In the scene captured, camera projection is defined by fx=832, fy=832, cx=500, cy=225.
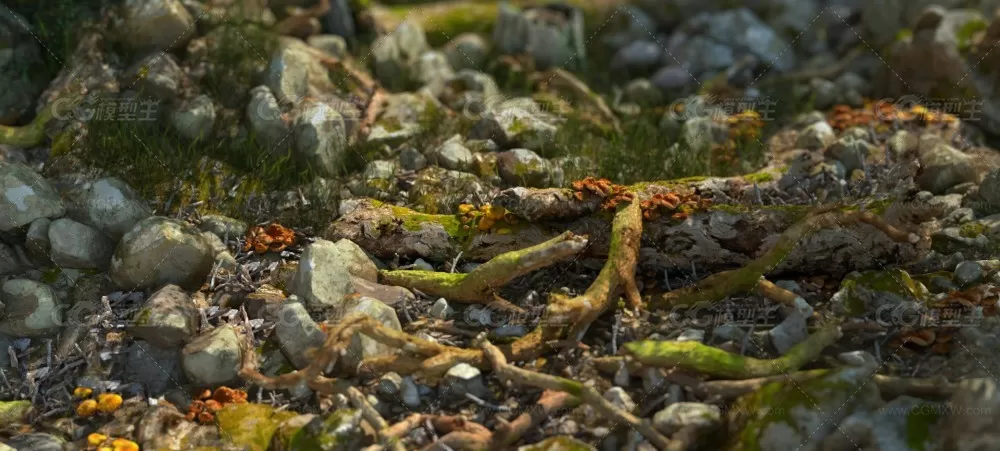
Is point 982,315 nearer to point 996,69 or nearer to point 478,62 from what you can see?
point 996,69

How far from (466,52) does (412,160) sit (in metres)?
2.97

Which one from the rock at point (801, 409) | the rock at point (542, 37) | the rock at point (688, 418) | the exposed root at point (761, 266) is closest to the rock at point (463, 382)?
the rock at point (688, 418)

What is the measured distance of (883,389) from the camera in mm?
4535

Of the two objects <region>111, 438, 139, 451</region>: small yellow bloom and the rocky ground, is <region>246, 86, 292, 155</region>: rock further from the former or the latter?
<region>111, 438, 139, 451</region>: small yellow bloom

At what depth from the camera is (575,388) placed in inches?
182

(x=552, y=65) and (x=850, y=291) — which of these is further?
(x=552, y=65)

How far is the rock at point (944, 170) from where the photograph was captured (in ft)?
22.2

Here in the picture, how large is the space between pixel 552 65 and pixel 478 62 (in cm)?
85

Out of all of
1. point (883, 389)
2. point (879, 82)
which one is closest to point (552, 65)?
point (879, 82)

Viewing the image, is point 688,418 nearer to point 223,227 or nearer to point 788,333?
point 788,333

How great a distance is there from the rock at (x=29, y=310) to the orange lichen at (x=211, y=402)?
1.31m

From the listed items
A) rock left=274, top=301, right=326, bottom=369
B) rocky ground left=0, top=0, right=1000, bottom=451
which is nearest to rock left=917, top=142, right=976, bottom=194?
rocky ground left=0, top=0, right=1000, bottom=451

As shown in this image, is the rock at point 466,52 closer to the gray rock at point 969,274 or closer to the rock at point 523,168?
the rock at point 523,168

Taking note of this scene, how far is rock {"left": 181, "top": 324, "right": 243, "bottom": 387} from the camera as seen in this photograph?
5.05 metres
